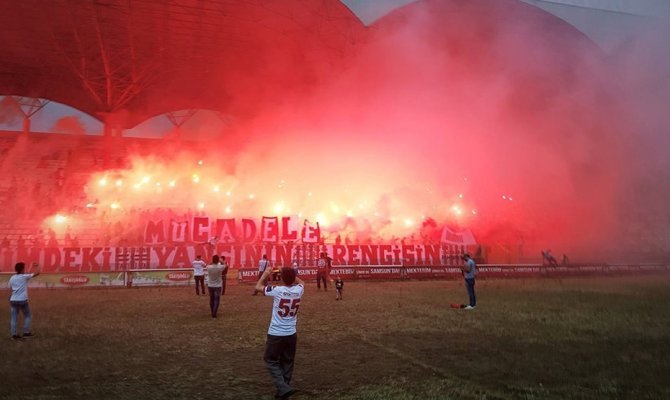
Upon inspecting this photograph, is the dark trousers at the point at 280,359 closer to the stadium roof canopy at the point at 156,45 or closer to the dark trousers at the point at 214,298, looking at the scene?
the dark trousers at the point at 214,298

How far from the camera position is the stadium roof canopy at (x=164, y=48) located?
24.2m

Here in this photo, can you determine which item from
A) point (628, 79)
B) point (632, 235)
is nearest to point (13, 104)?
point (628, 79)

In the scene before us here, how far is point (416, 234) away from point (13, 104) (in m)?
33.3

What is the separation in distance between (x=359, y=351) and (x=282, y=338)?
103 inches

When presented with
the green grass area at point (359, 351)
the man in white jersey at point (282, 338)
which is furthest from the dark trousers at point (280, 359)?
the green grass area at point (359, 351)

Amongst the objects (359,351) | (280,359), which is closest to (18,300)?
Answer: (280,359)

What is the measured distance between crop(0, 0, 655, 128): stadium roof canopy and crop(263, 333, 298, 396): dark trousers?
23.6 m

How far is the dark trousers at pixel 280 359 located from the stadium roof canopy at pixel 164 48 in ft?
77.4

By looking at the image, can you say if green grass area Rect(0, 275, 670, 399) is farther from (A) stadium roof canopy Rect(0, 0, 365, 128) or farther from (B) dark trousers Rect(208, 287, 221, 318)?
(A) stadium roof canopy Rect(0, 0, 365, 128)

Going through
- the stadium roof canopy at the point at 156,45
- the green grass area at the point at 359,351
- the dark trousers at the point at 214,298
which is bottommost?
the green grass area at the point at 359,351

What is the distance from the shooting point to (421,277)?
23.0 meters

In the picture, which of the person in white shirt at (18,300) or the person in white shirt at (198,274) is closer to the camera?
the person in white shirt at (18,300)

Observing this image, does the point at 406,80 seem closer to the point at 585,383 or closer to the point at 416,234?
the point at 416,234

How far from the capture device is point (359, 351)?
7258 mm
